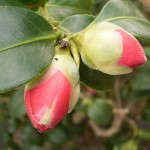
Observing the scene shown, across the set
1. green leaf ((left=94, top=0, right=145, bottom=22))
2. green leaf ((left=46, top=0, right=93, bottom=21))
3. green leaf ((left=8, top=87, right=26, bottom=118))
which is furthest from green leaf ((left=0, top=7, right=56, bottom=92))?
green leaf ((left=8, top=87, right=26, bottom=118))

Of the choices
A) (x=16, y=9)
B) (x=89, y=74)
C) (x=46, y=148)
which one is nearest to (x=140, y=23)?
(x=89, y=74)

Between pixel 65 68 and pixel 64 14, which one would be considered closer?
pixel 65 68

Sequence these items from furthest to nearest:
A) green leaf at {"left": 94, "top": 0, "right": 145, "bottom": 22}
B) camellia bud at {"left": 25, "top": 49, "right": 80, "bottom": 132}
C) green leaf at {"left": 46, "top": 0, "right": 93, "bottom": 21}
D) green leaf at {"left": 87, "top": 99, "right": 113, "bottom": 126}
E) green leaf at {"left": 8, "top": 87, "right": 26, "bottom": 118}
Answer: green leaf at {"left": 87, "top": 99, "right": 113, "bottom": 126} < green leaf at {"left": 8, "top": 87, "right": 26, "bottom": 118} < green leaf at {"left": 46, "top": 0, "right": 93, "bottom": 21} < green leaf at {"left": 94, "top": 0, "right": 145, "bottom": 22} < camellia bud at {"left": 25, "top": 49, "right": 80, "bottom": 132}

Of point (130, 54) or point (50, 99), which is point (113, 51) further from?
point (50, 99)

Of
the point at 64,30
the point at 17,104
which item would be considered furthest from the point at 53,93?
the point at 17,104

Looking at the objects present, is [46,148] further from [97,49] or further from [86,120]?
[97,49]

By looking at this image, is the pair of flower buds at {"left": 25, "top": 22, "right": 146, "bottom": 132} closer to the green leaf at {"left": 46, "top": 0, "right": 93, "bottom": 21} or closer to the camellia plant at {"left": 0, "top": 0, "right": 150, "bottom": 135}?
the camellia plant at {"left": 0, "top": 0, "right": 150, "bottom": 135}
